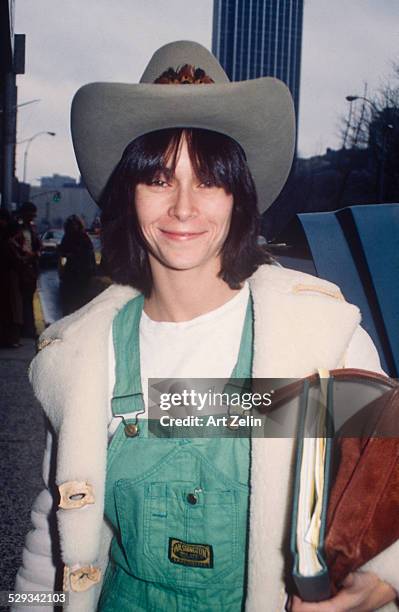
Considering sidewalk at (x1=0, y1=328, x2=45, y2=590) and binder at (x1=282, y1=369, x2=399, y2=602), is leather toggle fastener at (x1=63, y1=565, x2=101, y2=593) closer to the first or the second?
binder at (x1=282, y1=369, x2=399, y2=602)

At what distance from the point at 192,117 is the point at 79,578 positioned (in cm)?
95

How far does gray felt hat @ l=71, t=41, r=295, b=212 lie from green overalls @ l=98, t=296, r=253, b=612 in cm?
50

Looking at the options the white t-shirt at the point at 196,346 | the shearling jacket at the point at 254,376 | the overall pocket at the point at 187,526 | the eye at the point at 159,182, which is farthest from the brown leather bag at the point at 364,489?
the eye at the point at 159,182

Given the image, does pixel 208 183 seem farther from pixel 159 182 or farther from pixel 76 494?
pixel 76 494

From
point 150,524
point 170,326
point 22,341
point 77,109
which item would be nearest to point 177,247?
point 170,326

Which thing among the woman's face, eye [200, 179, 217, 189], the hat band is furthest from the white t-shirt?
the hat band

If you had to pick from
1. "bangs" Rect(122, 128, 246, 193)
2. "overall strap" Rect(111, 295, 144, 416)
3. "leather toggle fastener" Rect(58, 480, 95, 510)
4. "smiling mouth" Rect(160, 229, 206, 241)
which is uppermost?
"bangs" Rect(122, 128, 246, 193)

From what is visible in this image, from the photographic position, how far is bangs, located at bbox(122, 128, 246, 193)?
1372mm

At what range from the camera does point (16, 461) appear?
402cm

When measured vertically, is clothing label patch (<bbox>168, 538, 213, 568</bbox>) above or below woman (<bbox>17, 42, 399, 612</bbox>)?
below

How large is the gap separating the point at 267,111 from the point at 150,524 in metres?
0.88

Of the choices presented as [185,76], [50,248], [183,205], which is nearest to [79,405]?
[183,205]

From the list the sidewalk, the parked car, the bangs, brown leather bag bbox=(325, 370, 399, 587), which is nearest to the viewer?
brown leather bag bbox=(325, 370, 399, 587)

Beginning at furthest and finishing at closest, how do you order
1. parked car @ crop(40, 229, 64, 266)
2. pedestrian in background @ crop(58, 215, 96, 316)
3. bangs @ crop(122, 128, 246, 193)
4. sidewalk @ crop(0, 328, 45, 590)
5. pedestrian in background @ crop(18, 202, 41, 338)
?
parked car @ crop(40, 229, 64, 266) → pedestrian in background @ crop(58, 215, 96, 316) → pedestrian in background @ crop(18, 202, 41, 338) → sidewalk @ crop(0, 328, 45, 590) → bangs @ crop(122, 128, 246, 193)
